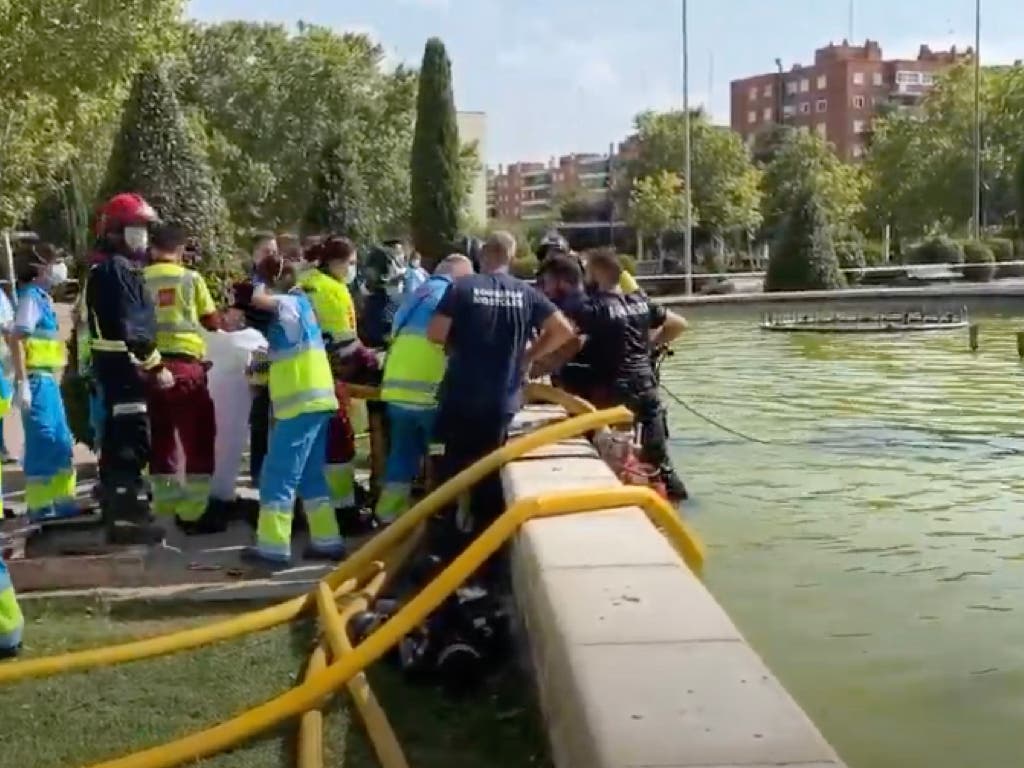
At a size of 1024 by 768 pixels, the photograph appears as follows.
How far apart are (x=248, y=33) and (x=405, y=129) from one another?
697 cm

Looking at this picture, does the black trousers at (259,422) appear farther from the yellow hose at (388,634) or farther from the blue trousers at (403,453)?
the yellow hose at (388,634)

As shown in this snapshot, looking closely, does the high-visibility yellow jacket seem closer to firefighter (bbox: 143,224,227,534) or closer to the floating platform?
firefighter (bbox: 143,224,227,534)

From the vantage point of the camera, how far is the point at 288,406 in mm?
7434

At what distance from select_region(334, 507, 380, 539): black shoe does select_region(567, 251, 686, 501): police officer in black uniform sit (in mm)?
1884

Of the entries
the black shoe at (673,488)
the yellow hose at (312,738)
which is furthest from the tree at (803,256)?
the yellow hose at (312,738)

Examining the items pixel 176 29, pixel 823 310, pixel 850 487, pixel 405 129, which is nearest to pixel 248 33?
pixel 405 129

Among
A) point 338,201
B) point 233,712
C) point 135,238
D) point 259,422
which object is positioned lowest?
point 233,712

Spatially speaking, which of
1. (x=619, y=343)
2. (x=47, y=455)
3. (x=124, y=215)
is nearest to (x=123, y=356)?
(x=124, y=215)

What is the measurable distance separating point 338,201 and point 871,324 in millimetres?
11574

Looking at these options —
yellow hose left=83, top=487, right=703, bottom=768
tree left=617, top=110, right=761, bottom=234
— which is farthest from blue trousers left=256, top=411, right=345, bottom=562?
tree left=617, top=110, right=761, bottom=234

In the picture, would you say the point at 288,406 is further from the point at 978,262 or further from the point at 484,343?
the point at 978,262

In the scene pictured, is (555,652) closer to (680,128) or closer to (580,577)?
(580,577)

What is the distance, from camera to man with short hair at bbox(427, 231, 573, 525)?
6.76 meters

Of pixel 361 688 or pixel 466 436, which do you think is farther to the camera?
pixel 466 436
